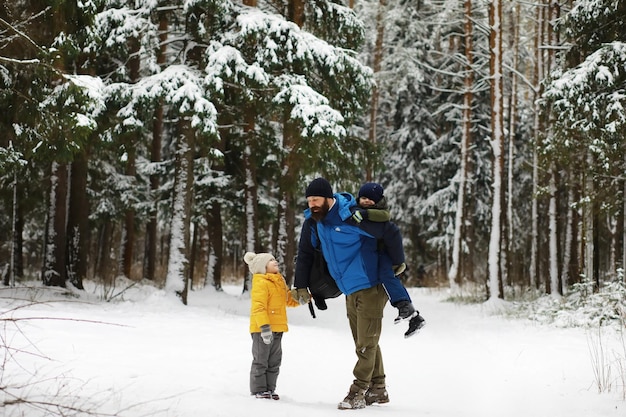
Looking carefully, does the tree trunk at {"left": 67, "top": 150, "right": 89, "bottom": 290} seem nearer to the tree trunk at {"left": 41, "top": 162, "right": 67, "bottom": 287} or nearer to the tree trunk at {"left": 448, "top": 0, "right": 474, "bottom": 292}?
the tree trunk at {"left": 41, "top": 162, "right": 67, "bottom": 287}

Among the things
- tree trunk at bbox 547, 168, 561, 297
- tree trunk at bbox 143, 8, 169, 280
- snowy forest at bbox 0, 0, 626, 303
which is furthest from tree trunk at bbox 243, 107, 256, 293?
tree trunk at bbox 547, 168, 561, 297

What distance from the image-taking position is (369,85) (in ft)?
49.0

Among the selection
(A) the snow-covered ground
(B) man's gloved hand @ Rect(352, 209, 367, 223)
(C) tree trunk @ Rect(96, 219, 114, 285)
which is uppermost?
(B) man's gloved hand @ Rect(352, 209, 367, 223)

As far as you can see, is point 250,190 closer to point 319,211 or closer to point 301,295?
point 301,295

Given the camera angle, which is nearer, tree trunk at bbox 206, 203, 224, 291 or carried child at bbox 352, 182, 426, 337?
carried child at bbox 352, 182, 426, 337

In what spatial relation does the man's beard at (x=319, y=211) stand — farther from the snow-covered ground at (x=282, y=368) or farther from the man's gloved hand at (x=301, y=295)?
the snow-covered ground at (x=282, y=368)

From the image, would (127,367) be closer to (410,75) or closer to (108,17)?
(108,17)

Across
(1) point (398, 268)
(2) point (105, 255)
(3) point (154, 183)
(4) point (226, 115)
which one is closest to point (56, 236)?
(4) point (226, 115)

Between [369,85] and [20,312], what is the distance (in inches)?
393

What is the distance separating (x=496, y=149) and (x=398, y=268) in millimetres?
12168

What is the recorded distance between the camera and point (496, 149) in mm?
16297

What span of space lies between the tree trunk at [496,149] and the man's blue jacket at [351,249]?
11.5 meters

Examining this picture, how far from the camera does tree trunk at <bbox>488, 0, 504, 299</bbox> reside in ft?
51.8

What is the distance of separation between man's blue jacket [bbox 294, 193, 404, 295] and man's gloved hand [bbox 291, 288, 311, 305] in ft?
1.01
